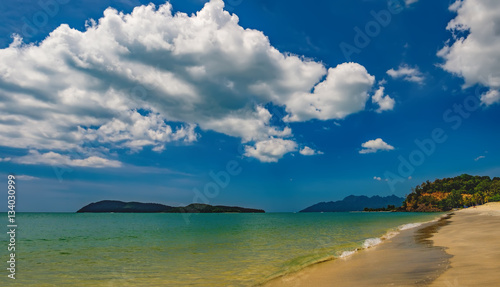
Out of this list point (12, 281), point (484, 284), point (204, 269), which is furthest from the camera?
point (204, 269)

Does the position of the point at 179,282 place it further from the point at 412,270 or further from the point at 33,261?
the point at 33,261

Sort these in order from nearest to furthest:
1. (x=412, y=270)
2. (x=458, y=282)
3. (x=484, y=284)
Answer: (x=484, y=284) → (x=458, y=282) → (x=412, y=270)

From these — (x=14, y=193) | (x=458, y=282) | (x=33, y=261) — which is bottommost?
(x=33, y=261)

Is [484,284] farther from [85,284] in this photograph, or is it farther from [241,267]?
[85,284]

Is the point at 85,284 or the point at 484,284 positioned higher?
the point at 484,284

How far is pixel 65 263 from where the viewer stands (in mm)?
18500

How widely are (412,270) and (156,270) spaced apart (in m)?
12.7

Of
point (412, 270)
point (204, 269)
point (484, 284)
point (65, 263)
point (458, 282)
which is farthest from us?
point (65, 263)

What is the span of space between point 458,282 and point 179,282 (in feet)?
35.0

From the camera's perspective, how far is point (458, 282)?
871cm

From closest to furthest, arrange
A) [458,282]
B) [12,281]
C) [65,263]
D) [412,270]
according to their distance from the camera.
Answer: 1. [458,282]
2. [412,270]
3. [12,281]
4. [65,263]

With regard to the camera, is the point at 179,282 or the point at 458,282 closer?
the point at 458,282

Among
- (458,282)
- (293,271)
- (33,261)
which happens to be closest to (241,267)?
(293,271)

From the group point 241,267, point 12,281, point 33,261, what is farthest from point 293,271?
point 33,261
